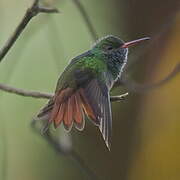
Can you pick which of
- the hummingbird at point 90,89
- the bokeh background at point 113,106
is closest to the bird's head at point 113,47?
the hummingbird at point 90,89

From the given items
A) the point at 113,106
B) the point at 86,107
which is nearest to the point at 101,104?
the point at 86,107

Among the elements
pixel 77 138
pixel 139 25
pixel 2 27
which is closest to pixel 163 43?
pixel 139 25

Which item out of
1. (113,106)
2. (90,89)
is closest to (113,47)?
(90,89)

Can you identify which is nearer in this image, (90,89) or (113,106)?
(90,89)

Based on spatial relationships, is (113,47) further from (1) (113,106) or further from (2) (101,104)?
(1) (113,106)

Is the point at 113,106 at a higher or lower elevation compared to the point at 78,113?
lower

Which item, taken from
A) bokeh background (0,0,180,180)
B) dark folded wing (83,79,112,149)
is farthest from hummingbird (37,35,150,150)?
bokeh background (0,0,180,180)
